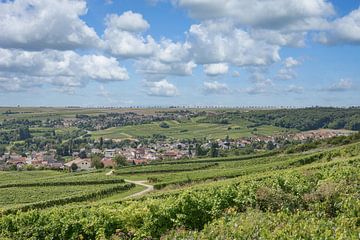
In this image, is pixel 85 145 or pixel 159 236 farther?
pixel 85 145

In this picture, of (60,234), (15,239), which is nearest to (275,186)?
(60,234)

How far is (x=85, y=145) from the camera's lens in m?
200

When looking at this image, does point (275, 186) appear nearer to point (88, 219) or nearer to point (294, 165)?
point (88, 219)

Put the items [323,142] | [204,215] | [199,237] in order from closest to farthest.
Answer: [199,237] → [204,215] → [323,142]

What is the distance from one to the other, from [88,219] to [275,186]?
856 centimetres

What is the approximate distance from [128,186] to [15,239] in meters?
41.1

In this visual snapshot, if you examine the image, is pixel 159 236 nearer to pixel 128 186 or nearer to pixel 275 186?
pixel 275 186

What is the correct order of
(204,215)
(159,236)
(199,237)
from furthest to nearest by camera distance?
1. (204,215)
2. (159,236)
3. (199,237)

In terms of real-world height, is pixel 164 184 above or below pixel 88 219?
below

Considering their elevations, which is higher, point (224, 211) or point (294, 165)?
point (224, 211)

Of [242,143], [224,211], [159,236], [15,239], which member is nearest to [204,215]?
[224,211]

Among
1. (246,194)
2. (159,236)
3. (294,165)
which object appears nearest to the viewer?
(159,236)

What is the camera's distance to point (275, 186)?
19.4 meters

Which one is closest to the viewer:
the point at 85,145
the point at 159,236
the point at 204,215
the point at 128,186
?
the point at 159,236
